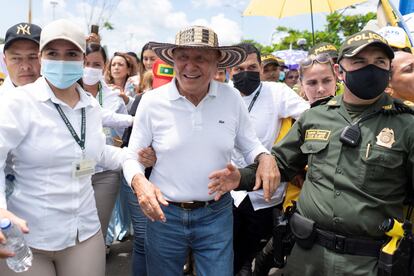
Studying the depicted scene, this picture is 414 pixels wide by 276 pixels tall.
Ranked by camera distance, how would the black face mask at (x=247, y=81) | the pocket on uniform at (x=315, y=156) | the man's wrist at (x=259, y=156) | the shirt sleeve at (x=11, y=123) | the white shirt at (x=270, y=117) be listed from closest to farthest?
the shirt sleeve at (x=11, y=123) → the pocket on uniform at (x=315, y=156) → the man's wrist at (x=259, y=156) → the white shirt at (x=270, y=117) → the black face mask at (x=247, y=81)

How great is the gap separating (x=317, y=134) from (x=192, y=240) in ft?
3.30

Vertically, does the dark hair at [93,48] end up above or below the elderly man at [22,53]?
above

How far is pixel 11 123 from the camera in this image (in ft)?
6.32

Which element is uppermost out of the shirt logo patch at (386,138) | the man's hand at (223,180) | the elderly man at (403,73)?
the elderly man at (403,73)

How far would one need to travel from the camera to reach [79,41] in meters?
2.19

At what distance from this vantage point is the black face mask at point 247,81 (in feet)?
11.0

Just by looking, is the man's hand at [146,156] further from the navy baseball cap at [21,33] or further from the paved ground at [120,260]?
the paved ground at [120,260]

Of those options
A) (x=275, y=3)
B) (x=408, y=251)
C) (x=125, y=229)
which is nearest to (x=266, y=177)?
(x=408, y=251)

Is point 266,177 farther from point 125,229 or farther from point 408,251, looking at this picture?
point 125,229

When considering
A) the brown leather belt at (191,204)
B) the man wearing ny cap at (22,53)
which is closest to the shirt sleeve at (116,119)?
the man wearing ny cap at (22,53)

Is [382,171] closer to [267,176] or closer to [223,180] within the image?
[267,176]

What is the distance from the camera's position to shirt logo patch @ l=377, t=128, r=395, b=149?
2.01 meters

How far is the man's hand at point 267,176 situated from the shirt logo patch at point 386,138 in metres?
0.60

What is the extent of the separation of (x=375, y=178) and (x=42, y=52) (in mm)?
1983
